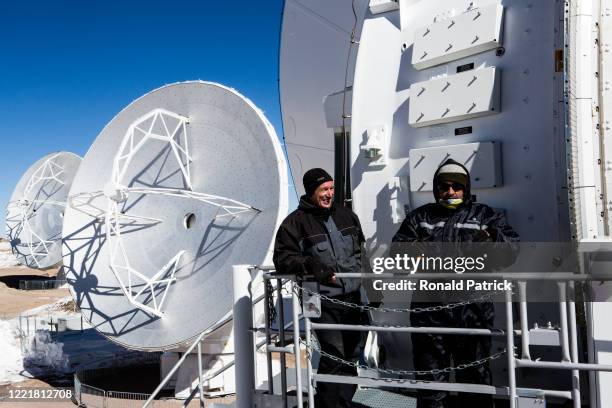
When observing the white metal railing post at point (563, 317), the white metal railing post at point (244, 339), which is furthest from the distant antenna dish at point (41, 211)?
the white metal railing post at point (563, 317)

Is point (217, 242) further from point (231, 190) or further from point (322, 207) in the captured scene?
point (322, 207)

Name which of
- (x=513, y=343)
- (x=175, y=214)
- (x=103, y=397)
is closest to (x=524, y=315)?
(x=513, y=343)

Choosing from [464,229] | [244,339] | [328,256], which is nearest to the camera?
[464,229]

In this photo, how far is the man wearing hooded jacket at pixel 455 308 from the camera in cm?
459

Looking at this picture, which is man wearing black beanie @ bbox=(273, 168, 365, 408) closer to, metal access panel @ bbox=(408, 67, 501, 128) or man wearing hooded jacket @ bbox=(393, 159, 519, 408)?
man wearing hooded jacket @ bbox=(393, 159, 519, 408)

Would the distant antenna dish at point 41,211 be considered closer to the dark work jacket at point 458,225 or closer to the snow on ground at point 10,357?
the snow on ground at point 10,357

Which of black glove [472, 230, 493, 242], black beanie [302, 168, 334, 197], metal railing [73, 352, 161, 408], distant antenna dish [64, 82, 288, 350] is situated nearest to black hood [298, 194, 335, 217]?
black beanie [302, 168, 334, 197]

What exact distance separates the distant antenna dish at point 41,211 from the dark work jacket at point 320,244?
27.8m

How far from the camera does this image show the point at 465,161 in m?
5.86

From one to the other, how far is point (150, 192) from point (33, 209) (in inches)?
880

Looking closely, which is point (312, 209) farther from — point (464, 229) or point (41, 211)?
A: point (41, 211)

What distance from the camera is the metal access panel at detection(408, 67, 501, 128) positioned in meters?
5.73

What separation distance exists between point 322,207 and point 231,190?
8.48 metres

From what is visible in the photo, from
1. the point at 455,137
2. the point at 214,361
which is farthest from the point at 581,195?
the point at 214,361
